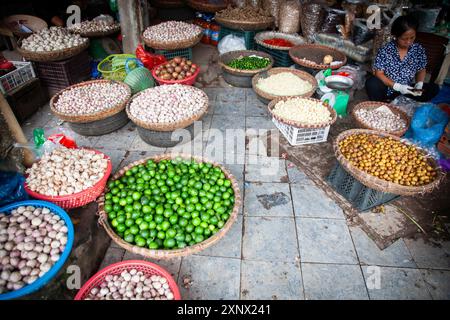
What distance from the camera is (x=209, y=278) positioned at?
9.50 feet

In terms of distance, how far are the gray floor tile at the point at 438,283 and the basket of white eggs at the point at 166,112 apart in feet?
11.1

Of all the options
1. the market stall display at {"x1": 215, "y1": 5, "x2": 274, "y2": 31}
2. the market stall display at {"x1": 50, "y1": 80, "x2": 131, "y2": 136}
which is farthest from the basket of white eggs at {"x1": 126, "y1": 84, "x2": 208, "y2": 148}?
the market stall display at {"x1": 215, "y1": 5, "x2": 274, "y2": 31}

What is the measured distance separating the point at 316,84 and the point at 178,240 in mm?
4010

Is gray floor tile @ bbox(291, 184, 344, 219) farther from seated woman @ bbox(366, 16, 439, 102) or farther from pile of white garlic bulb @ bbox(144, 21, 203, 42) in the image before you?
pile of white garlic bulb @ bbox(144, 21, 203, 42)

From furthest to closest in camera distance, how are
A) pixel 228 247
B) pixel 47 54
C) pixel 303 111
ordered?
1. pixel 47 54
2. pixel 303 111
3. pixel 228 247

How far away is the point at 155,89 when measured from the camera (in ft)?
15.9

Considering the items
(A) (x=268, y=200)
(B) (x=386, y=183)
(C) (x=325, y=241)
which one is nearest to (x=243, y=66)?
(A) (x=268, y=200)

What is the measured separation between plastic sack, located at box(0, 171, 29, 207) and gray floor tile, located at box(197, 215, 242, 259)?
1.95 m

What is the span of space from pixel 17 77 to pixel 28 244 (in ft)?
12.4

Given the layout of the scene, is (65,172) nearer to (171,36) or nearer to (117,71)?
(117,71)
